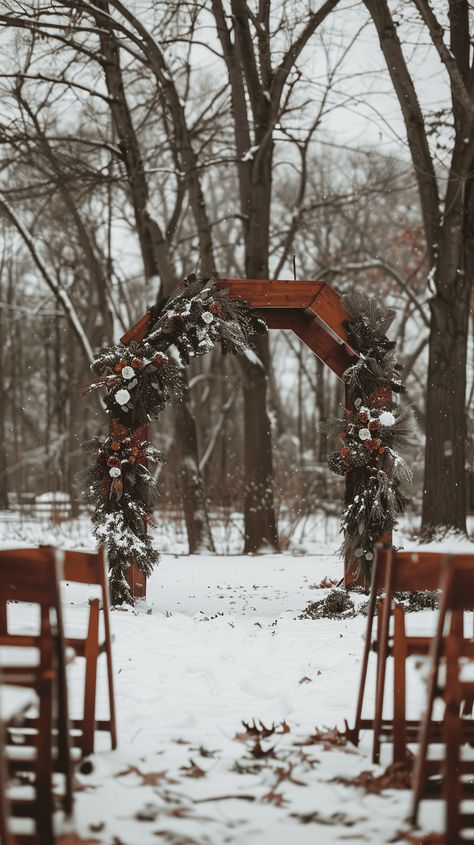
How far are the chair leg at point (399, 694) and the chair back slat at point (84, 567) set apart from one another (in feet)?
4.59

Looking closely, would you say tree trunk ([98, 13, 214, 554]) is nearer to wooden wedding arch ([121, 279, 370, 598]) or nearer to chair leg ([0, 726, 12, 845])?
wooden wedding arch ([121, 279, 370, 598])

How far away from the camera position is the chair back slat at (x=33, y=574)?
3150mm

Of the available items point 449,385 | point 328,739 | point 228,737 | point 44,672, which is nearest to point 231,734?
point 228,737

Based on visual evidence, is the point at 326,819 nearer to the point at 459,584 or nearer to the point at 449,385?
A: the point at 459,584

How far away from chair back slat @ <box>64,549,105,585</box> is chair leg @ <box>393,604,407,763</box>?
1.40 meters

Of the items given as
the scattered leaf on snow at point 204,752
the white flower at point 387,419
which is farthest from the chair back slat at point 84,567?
the white flower at point 387,419

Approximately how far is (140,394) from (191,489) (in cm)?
616

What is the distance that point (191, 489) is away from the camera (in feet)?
46.8

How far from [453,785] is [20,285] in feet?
105

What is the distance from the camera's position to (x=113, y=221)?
21625mm

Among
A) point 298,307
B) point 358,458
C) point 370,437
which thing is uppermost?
Result: point 298,307

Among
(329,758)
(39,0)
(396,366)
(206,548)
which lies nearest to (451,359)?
(396,366)

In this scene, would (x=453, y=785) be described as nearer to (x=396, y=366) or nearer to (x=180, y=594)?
(x=396, y=366)

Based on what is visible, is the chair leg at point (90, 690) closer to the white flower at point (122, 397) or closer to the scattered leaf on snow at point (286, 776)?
the scattered leaf on snow at point (286, 776)
